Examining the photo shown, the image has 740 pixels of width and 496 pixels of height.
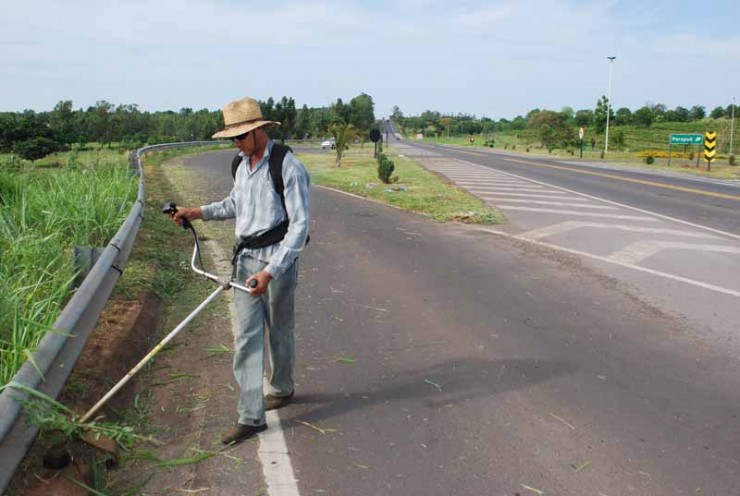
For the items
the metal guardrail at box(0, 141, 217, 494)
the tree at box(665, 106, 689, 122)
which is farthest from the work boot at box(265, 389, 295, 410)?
the tree at box(665, 106, 689, 122)

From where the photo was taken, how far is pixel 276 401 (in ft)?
14.2

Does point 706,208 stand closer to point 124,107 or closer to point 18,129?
point 18,129

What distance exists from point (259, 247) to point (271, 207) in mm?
270

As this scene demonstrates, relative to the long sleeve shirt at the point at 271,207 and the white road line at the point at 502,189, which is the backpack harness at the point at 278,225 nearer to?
the long sleeve shirt at the point at 271,207

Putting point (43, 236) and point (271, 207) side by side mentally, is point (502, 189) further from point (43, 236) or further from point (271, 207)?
point (271, 207)

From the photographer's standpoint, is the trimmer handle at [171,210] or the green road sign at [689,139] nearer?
the trimmer handle at [171,210]

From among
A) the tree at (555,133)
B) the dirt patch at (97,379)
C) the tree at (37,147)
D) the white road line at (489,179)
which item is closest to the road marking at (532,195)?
the white road line at (489,179)

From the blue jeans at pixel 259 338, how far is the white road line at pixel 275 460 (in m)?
0.13

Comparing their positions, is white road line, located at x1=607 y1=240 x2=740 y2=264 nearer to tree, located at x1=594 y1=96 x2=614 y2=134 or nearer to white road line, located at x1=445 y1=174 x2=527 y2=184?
white road line, located at x1=445 y1=174 x2=527 y2=184

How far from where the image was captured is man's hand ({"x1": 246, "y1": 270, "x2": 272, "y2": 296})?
377 centimetres

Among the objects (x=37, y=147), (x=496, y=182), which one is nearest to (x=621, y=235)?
(x=496, y=182)

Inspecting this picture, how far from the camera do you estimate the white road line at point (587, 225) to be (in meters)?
11.4

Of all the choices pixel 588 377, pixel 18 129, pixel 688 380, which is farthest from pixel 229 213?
pixel 18 129

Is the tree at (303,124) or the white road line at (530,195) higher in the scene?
the tree at (303,124)
